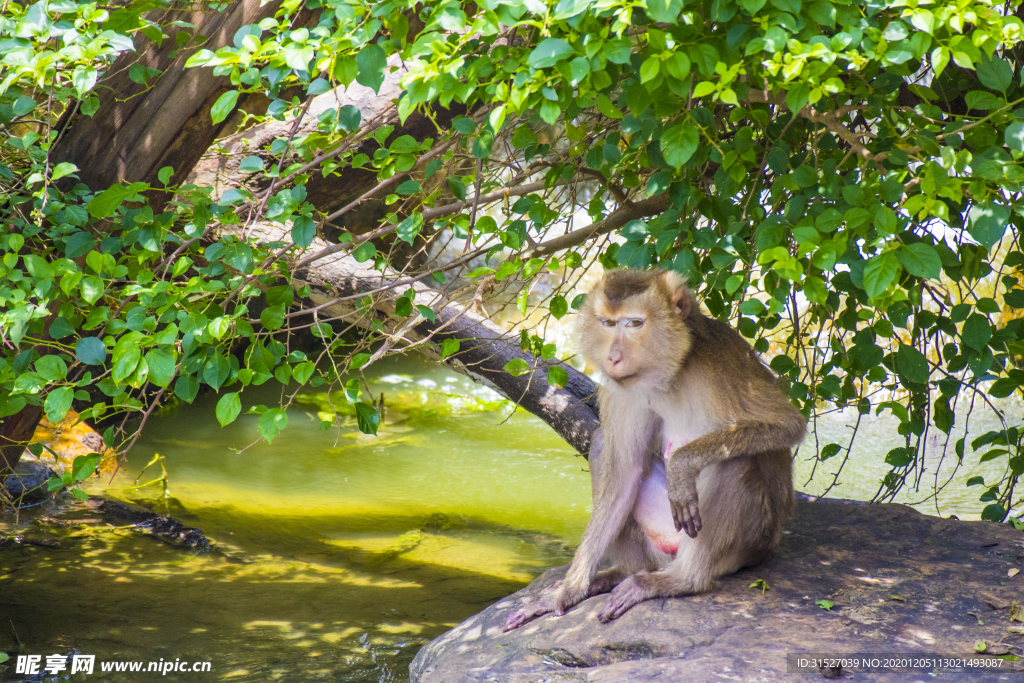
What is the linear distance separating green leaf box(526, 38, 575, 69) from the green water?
1662mm

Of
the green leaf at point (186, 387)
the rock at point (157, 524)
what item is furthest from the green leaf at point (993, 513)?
the rock at point (157, 524)

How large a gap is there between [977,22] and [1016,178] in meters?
0.44

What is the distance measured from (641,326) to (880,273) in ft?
3.69

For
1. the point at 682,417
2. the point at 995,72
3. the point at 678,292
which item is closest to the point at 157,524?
the point at 682,417

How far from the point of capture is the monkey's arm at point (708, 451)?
3318 mm

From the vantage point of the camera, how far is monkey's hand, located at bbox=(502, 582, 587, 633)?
3.64 m

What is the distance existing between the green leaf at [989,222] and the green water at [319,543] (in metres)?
2.29

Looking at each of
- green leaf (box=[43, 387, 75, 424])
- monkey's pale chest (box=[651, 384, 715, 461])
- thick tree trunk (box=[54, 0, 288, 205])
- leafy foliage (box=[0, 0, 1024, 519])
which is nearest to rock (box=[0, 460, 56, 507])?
thick tree trunk (box=[54, 0, 288, 205])

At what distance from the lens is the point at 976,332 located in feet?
10.5

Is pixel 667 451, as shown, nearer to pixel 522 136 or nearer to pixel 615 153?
pixel 615 153

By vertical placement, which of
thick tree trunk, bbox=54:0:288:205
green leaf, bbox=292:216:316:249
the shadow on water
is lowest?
the shadow on water

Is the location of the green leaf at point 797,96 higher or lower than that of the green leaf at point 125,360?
higher

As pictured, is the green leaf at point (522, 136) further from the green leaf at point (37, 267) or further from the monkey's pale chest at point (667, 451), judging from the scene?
the green leaf at point (37, 267)

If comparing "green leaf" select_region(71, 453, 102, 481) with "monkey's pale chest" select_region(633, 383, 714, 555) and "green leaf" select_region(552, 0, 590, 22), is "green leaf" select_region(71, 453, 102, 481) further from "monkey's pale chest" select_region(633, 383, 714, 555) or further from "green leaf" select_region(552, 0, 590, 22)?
"green leaf" select_region(552, 0, 590, 22)
